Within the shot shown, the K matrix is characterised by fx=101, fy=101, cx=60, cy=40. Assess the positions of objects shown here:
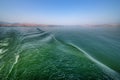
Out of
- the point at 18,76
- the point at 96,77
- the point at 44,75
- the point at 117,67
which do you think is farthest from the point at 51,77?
the point at 117,67

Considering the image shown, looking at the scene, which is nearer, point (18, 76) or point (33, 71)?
point (18, 76)

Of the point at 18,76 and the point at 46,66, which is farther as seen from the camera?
the point at 46,66

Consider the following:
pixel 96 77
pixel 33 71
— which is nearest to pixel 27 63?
pixel 33 71

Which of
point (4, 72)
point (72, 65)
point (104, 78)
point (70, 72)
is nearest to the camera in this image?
point (104, 78)

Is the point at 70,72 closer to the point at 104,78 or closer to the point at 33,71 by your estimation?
the point at 104,78

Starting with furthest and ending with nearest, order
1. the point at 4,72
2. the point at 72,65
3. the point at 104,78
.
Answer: the point at 72,65 < the point at 4,72 < the point at 104,78

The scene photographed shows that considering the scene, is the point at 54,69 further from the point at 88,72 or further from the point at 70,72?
the point at 88,72

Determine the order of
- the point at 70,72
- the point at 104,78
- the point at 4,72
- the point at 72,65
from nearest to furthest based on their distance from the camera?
the point at 104,78 < the point at 70,72 < the point at 4,72 < the point at 72,65

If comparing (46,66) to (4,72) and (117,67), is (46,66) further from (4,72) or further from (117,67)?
(117,67)
